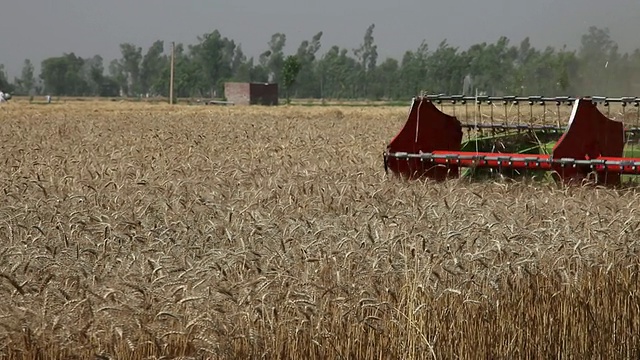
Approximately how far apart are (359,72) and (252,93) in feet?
157

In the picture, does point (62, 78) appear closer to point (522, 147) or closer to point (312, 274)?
point (522, 147)

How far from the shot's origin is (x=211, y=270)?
14.1 ft

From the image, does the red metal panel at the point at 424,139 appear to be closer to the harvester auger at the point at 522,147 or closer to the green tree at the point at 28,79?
the harvester auger at the point at 522,147

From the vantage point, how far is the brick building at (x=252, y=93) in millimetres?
73250

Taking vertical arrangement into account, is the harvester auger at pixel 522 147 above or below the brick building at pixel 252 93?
above

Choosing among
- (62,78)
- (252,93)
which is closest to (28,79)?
(62,78)

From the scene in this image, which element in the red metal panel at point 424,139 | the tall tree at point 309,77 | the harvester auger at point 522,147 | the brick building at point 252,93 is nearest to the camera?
the harvester auger at point 522,147

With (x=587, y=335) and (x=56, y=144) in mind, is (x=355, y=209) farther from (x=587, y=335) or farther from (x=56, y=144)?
(x=56, y=144)

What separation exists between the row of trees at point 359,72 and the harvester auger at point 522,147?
14.9 meters

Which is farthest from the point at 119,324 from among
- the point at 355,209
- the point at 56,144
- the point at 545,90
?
the point at 545,90

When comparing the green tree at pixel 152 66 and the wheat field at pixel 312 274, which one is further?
the green tree at pixel 152 66

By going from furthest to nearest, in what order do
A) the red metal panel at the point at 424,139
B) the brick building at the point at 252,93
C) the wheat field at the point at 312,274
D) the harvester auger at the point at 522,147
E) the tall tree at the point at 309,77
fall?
the tall tree at the point at 309,77
the brick building at the point at 252,93
the red metal panel at the point at 424,139
the harvester auger at the point at 522,147
the wheat field at the point at 312,274

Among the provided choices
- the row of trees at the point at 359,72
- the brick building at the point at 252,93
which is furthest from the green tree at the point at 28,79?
the brick building at the point at 252,93

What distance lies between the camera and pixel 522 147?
1130 cm
